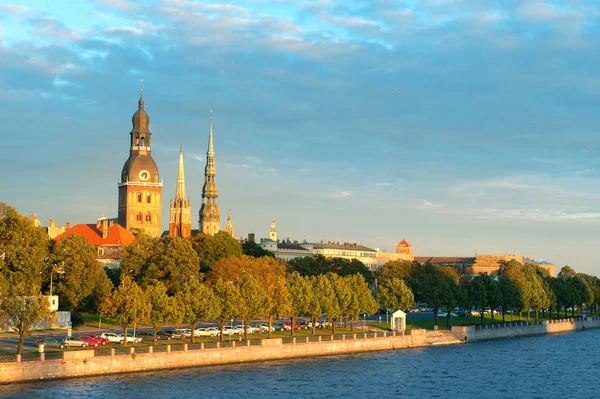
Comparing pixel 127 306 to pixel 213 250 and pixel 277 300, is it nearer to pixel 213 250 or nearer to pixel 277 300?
pixel 277 300

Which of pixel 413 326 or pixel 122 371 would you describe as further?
pixel 413 326

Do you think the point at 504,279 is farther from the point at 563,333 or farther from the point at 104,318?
the point at 104,318

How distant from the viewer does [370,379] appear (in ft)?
317

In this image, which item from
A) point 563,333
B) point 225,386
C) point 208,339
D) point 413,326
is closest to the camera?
point 225,386

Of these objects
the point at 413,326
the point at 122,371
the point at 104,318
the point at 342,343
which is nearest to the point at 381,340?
the point at 342,343

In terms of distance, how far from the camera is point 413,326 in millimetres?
148875

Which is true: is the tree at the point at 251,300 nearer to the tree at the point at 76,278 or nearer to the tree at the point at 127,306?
the tree at the point at 127,306

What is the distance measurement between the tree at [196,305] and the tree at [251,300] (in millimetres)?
5080

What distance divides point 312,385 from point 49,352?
24.0 m

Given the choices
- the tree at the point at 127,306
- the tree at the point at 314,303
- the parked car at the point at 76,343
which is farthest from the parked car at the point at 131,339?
the tree at the point at 314,303

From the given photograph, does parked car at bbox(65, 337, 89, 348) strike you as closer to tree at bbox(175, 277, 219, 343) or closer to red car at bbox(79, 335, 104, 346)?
red car at bbox(79, 335, 104, 346)

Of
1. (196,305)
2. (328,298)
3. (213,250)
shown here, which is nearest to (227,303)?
(196,305)

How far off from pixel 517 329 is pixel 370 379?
6975cm

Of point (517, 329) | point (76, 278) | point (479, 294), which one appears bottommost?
point (517, 329)
